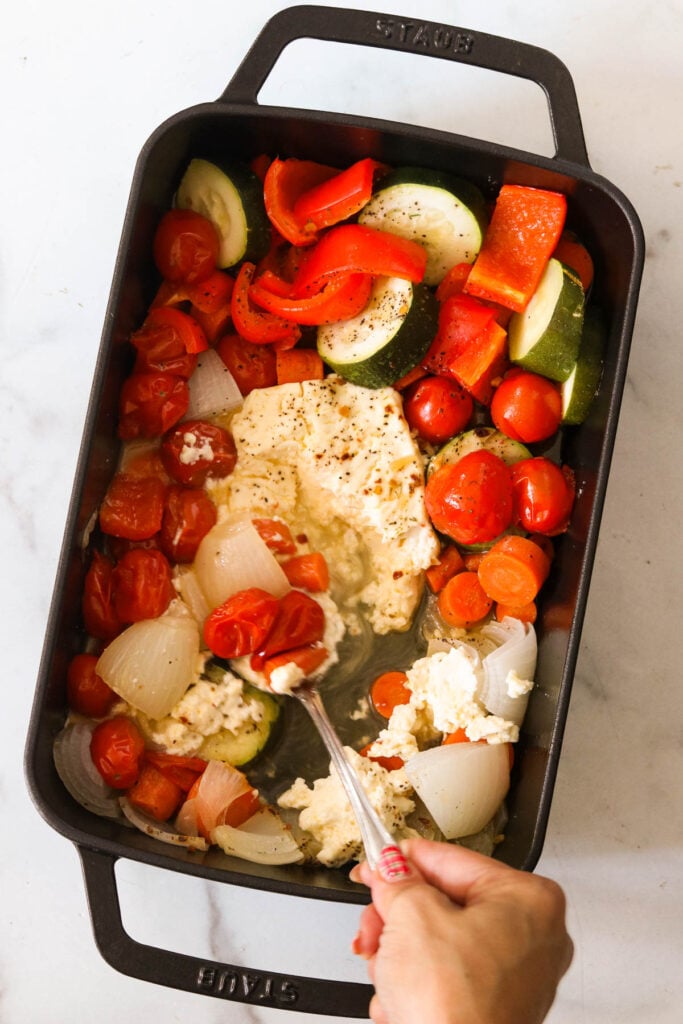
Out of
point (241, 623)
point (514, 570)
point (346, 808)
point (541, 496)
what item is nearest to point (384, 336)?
point (541, 496)

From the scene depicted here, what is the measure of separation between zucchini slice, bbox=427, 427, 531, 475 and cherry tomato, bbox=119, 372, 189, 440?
24.9 inches

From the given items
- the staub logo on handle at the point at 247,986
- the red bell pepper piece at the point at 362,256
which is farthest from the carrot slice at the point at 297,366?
the staub logo on handle at the point at 247,986

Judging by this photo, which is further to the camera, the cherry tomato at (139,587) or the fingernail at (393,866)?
the cherry tomato at (139,587)

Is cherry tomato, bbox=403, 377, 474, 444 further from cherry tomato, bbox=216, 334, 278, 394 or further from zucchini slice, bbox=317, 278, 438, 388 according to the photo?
cherry tomato, bbox=216, 334, 278, 394

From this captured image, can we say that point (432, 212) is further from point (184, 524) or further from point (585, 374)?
point (184, 524)

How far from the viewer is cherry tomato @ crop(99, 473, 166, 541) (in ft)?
7.31

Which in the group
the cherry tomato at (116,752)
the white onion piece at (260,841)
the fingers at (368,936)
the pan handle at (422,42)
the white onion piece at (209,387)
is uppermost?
the pan handle at (422,42)

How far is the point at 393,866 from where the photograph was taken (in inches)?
65.5

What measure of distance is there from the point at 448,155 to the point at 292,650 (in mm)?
1177

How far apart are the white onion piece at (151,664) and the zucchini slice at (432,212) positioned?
3.46 feet

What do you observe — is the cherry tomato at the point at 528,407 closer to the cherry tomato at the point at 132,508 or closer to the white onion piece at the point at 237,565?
the white onion piece at the point at 237,565

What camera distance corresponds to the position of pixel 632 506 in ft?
7.88

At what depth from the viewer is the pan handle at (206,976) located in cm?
198

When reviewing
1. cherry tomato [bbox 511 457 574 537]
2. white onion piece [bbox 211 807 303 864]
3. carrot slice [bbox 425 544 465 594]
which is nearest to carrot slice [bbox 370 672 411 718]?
carrot slice [bbox 425 544 465 594]
